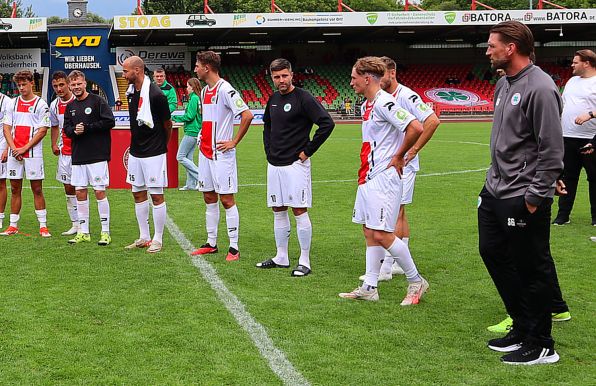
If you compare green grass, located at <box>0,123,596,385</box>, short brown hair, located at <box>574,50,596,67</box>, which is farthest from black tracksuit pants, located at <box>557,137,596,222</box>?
short brown hair, located at <box>574,50,596,67</box>

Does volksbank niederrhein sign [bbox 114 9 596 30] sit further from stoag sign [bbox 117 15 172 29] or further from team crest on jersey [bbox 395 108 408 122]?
team crest on jersey [bbox 395 108 408 122]

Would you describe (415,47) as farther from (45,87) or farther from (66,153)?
(66,153)

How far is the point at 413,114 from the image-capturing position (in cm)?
647

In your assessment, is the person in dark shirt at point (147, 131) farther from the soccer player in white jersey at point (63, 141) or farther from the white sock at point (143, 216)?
the soccer player in white jersey at point (63, 141)

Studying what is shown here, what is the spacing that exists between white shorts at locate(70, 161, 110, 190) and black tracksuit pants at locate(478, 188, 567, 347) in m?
4.99

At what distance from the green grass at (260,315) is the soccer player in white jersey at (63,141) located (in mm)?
438

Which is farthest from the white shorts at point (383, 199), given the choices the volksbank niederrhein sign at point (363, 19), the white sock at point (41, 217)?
the volksbank niederrhein sign at point (363, 19)

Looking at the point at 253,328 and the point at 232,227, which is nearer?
the point at 253,328

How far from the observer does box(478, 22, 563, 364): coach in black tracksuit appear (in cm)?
451

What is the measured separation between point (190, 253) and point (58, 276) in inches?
60.1

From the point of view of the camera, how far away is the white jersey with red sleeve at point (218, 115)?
7791 millimetres

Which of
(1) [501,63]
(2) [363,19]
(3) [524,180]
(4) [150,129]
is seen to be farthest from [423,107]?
(2) [363,19]

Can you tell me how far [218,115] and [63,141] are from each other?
8.22ft

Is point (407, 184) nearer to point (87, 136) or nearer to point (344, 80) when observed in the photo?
point (87, 136)
